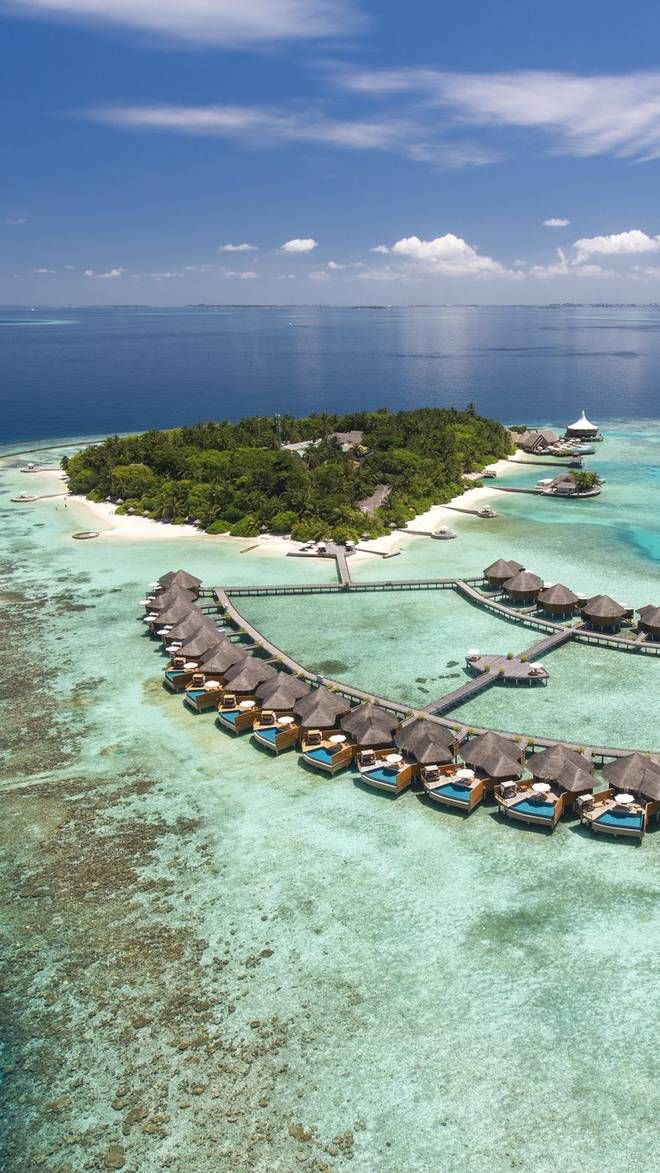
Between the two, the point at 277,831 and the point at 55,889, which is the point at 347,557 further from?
the point at 55,889

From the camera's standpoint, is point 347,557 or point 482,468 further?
point 482,468

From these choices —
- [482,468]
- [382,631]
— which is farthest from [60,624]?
[482,468]

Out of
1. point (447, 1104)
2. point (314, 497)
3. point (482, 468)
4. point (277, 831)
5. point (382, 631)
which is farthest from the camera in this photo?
point (482, 468)

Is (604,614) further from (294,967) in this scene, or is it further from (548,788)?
(294,967)

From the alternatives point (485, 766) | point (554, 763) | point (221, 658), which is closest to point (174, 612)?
point (221, 658)

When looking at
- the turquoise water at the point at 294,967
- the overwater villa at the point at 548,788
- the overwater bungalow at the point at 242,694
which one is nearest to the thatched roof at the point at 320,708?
the turquoise water at the point at 294,967

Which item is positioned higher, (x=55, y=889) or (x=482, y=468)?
(x=482, y=468)

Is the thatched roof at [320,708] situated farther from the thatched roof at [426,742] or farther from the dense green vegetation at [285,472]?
the dense green vegetation at [285,472]
